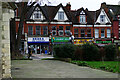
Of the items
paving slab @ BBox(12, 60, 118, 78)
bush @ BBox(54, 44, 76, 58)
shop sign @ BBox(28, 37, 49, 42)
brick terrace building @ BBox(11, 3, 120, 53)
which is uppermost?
brick terrace building @ BBox(11, 3, 120, 53)

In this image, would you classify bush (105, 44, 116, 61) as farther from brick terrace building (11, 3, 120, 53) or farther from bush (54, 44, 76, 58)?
brick terrace building (11, 3, 120, 53)

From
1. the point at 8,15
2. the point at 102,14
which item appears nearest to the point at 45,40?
the point at 102,14

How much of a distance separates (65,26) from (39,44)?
6462mm

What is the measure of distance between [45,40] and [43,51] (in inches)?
87.5

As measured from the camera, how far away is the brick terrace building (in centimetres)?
4122

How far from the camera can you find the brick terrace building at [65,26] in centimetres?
4122

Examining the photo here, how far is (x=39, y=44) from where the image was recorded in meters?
41.4

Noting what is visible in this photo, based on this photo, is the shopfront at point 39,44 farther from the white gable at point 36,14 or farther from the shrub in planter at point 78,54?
the shrub in planter at point 78,54

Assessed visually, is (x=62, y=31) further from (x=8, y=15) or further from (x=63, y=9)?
(x=8, y=15)

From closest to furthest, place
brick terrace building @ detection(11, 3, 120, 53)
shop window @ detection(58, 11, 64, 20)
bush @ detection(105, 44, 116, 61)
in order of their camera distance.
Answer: bush @ detection(105, 44, 116, 61), brick terrace building @ detection(11, 3, 120, 53), shop window @ detection(58, 11, 64, 20)

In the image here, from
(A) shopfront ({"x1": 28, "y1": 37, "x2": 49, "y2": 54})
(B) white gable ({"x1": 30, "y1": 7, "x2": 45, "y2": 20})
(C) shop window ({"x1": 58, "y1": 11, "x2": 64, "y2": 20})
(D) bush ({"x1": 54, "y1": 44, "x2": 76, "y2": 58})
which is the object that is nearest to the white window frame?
(C) shop window ({"x1": 58, "y1": 11, "x2": 64, "y2": 20})

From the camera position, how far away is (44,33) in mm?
41969

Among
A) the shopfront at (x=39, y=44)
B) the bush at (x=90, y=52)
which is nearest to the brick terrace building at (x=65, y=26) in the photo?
the shopfront at (x=39, y=44)

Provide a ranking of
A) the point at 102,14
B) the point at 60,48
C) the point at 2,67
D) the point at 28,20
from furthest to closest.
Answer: the point at 102,14
the point at 28,20
the point at 60,48
the point at 2,67
